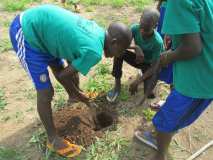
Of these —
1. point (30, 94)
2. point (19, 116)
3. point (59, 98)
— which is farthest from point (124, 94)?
point (19, 116)

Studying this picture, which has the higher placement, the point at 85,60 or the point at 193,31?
the point at 193,31

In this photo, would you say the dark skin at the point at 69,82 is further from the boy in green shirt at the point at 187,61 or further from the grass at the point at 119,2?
the grass at the point at 119,2

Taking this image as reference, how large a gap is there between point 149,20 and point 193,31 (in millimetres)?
1339

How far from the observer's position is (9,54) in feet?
16.6

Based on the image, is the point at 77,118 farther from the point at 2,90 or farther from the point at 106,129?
the point at 2,90

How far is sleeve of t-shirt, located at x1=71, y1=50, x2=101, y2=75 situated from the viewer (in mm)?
2883

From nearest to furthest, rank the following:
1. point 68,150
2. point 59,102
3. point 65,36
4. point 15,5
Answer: point 65,36
point 68,150
point 59,102
point 15,5

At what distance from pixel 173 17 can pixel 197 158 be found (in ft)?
4.96

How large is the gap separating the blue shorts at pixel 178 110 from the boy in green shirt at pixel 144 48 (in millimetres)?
773

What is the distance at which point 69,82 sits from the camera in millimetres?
3506

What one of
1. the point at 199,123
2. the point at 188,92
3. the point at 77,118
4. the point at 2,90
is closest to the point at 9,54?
the point at 2,90

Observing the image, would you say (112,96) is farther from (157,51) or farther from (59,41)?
(59,41)

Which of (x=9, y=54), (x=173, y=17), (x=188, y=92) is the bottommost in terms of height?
(x=9, y=54)

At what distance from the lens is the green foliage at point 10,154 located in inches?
135
